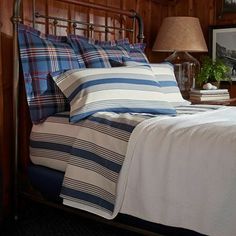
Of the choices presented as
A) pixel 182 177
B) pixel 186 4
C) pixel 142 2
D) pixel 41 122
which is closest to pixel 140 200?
pixel 182 177

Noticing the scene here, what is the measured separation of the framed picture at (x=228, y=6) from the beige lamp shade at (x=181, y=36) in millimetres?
423

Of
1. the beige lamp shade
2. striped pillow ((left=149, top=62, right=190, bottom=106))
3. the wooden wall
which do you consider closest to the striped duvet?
the wooden wall

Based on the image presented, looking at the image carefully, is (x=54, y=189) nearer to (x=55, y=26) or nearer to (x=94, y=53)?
(x=94, y=53)

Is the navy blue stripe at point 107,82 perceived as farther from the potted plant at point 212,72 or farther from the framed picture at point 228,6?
the framed picture at point 228,6

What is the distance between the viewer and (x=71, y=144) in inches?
73.8

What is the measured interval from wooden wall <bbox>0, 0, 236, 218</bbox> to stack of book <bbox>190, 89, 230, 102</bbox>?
2.60 ft

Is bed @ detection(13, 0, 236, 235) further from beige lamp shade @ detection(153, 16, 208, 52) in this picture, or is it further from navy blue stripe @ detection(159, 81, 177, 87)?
beige lamp shade @ detection(153, 16, 208, 52)

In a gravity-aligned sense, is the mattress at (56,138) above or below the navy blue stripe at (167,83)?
below

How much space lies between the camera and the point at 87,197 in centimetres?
175

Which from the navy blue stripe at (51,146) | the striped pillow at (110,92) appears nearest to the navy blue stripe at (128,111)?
the striped pillow at (110,92)

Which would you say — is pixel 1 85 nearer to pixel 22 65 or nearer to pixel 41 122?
pixel 22 65

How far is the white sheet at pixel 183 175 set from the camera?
1354 millimetres

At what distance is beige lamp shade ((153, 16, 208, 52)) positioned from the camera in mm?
3203

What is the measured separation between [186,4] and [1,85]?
2.34 m
